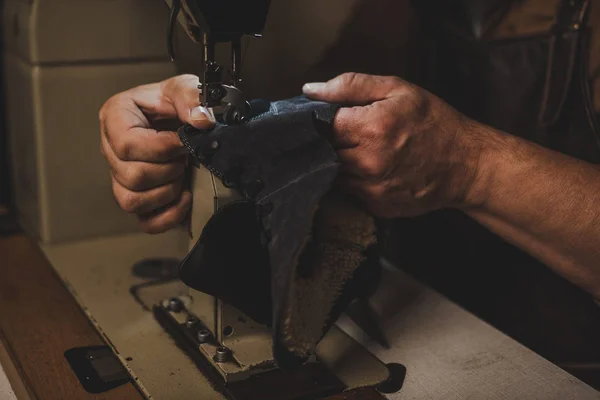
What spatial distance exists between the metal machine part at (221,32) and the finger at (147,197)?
0.67 feet

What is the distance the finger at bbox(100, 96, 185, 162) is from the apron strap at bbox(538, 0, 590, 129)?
2.53 feet

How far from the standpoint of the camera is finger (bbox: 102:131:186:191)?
3.42ft

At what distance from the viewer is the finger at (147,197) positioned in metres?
1.06

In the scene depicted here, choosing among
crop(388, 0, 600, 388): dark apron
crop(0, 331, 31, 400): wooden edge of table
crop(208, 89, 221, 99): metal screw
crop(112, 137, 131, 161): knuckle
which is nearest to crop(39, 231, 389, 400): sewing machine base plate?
crop(0, 331, 31, 400): wooden edge of table

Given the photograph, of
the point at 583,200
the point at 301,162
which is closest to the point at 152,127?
the point at 301,162

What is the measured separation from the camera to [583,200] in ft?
3.44

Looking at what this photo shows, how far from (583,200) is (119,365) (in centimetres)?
73

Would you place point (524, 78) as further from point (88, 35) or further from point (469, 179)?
point (88, 35)

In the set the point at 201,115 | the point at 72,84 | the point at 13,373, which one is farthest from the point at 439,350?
the point at 72,84

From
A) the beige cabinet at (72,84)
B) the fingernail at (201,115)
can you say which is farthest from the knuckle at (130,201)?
the beige cabinet at (72,84)

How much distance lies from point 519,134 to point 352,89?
62 cm

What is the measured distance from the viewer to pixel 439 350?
105cm

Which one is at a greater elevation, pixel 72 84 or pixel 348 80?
pixel 348 80

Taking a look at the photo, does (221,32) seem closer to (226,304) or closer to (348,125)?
(348,125)
